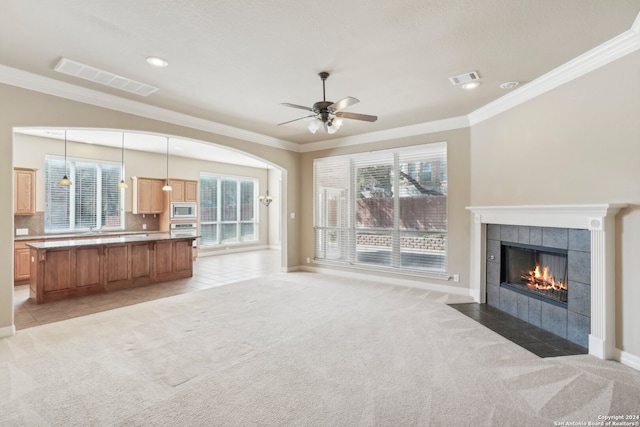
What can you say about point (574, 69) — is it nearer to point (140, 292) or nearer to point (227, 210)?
point (140, 292)

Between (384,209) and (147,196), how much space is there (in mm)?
6470

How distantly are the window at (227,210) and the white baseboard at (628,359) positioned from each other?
9.81 metres

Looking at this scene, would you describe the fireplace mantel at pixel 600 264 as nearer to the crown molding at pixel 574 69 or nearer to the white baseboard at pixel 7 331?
the crown molding at pixel 574 69

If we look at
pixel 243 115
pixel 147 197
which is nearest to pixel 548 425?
pixel 243 115

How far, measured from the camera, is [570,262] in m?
3.45

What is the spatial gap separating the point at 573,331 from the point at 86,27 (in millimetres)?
5652

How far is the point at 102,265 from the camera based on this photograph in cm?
555

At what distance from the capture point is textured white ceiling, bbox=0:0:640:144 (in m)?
2.44

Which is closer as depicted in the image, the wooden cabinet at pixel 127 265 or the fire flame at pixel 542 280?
the fire flame at pixel 542 280

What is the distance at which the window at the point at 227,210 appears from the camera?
33.7 feet

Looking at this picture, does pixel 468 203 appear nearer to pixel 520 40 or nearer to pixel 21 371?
pixel 520 40

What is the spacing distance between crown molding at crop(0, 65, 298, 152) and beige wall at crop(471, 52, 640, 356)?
467 cm

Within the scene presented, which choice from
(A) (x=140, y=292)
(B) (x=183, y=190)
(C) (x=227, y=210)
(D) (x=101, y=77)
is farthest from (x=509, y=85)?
(C) (x=227, y=210)

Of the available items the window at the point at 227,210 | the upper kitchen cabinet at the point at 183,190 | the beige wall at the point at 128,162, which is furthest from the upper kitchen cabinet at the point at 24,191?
the window at the point at 227,210
